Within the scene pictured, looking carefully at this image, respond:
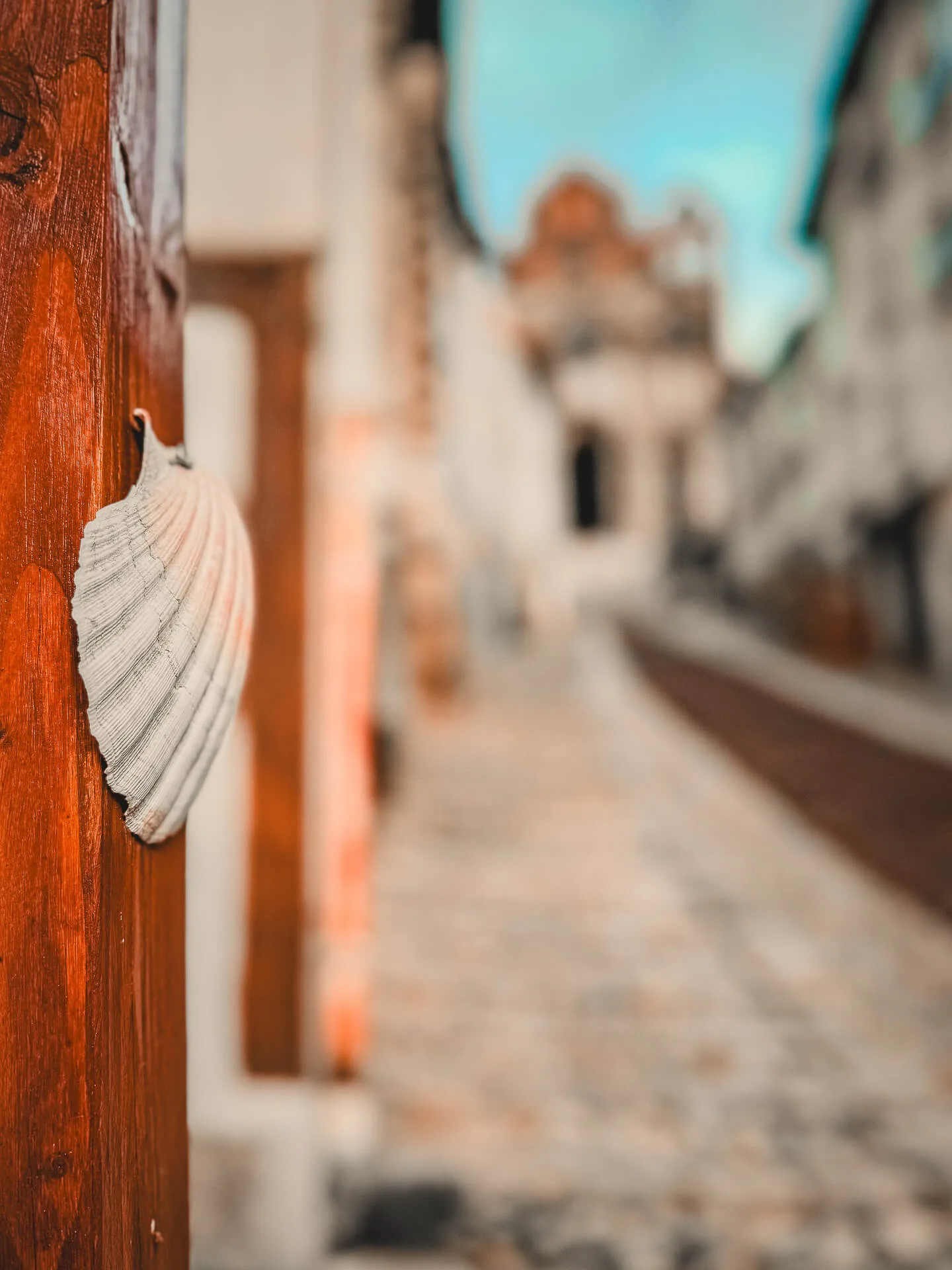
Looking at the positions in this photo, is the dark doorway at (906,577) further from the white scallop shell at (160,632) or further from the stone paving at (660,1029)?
the white scallop shell at (160,632)

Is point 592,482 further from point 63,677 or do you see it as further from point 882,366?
point 63,677

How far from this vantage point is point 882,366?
48.3 feet

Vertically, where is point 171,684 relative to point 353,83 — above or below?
below

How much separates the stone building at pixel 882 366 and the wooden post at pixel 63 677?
13619mm

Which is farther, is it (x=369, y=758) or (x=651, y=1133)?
(x=651, y=1133)

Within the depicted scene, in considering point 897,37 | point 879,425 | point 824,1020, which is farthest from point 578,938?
point 897,37

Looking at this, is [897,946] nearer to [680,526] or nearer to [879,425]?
[879,425]

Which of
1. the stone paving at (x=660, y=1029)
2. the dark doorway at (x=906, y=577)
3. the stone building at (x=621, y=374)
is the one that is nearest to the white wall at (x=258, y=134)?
the stone paving at (x=660, y=1029)

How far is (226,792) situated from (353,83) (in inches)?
111

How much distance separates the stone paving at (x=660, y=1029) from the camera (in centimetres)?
305

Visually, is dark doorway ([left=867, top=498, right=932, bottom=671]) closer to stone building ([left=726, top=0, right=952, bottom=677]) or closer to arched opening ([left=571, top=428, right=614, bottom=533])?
stone building ([left=726, top=0, right=952, bottom=677])

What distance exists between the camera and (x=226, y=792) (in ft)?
9.57

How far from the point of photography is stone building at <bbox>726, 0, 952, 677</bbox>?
12.8 metres

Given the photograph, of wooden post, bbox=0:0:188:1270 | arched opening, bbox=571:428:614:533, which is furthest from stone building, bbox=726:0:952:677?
wooden post, bbox=0:0:188:1270
